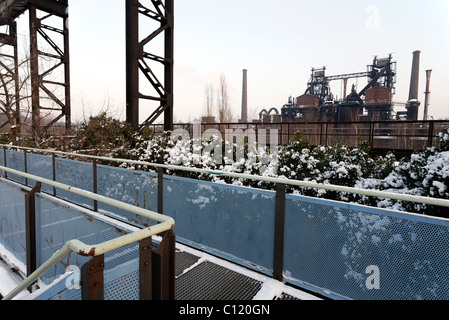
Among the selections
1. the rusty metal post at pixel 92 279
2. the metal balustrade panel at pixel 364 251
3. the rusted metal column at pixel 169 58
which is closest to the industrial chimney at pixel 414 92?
the rusted metal column at pixel 169 58

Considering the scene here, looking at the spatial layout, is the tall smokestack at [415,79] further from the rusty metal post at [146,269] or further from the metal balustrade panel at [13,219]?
the rusty metal post at [146,269]

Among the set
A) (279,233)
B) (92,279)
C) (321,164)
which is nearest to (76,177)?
(279,233)

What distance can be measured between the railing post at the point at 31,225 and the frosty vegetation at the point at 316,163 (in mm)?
3104

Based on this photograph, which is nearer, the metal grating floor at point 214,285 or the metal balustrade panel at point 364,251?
the metal balustrade panel at point 364,251

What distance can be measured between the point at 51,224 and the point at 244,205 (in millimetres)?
2214

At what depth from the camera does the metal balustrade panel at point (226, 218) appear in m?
3.00

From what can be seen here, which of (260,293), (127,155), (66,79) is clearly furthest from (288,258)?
(66,79)

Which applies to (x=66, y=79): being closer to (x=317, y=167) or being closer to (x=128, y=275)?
(x=317, y=167)

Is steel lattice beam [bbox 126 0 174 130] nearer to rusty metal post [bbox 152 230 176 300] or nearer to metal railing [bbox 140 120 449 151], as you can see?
metal railing [bbox 140 120 449 151]

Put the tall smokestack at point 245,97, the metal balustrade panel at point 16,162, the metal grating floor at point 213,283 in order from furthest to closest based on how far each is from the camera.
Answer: the tall smokestack at point 245,97 < the metal balustrade panel at point 16,162 < the metal grating floor at point 213,283

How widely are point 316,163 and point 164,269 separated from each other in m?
3.99

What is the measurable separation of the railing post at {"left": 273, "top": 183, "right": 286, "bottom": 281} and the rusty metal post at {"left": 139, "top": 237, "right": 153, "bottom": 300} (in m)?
1.64

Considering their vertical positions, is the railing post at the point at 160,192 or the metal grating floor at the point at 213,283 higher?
the railing post at the point at 160,192
